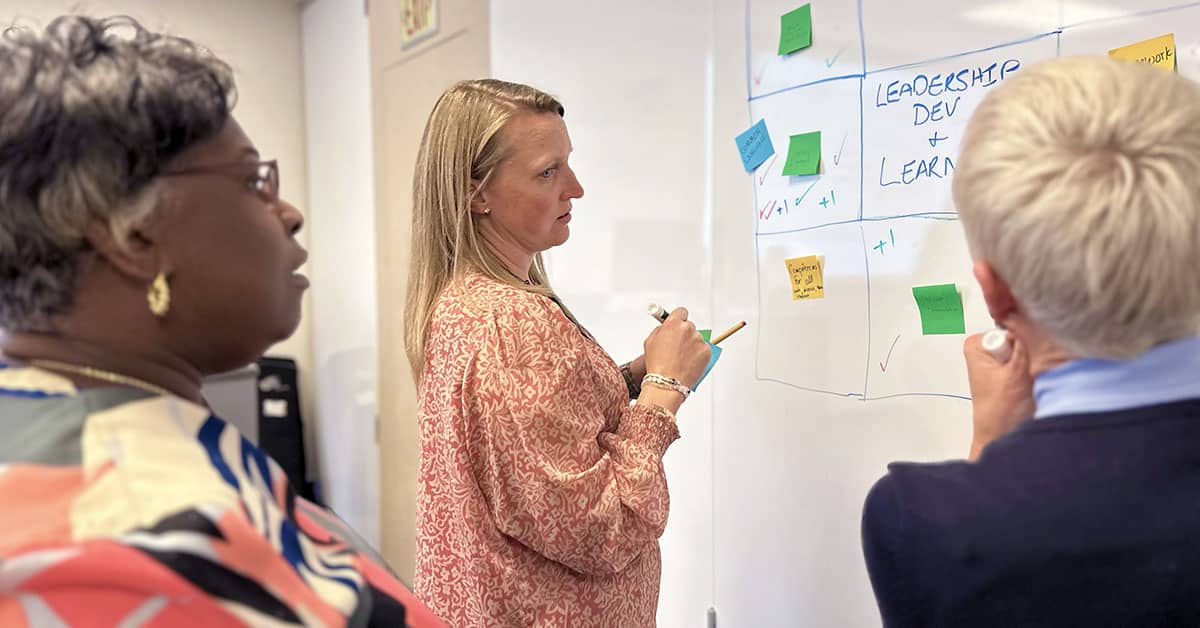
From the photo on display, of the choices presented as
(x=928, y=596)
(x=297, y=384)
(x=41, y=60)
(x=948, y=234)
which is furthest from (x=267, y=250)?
(x=297, y=384)

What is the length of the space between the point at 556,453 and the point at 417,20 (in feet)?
6.57

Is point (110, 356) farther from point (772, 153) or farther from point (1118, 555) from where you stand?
point (772, 153)

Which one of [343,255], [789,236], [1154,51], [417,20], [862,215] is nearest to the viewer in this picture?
[1154,51]

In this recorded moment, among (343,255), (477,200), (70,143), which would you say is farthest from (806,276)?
(343,255)

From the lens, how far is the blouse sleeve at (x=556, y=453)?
104 centimetres

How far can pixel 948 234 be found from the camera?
115cm

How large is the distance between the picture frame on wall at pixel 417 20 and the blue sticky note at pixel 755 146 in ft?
4.58

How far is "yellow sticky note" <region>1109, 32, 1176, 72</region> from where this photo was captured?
0.93m

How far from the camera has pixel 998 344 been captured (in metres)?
0.71

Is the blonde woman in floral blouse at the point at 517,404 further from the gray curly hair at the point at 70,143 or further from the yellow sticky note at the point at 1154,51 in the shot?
the yellow sticky note at the point at 1154,51

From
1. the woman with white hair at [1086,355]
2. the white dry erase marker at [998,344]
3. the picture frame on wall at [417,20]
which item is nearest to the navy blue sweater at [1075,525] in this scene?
the woman with white hair at [1086,355]

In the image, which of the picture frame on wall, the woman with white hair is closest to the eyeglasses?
the woman with white hair

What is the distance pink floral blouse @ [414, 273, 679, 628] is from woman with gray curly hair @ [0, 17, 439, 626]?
374mm

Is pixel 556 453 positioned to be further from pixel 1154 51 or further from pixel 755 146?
pixel 1154 51
